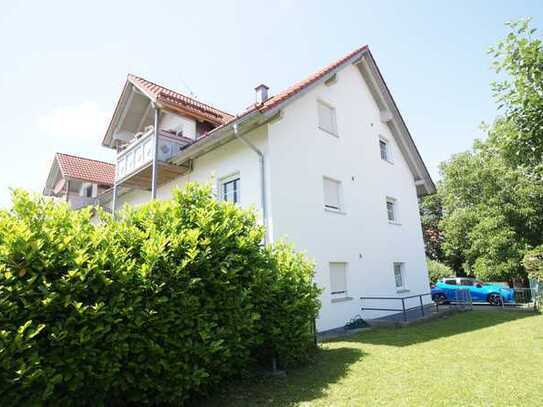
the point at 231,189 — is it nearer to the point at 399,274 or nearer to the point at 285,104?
the point at 285,104

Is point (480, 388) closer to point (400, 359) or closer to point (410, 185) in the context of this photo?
point (400, 359)

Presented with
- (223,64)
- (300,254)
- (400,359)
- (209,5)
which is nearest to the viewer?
(400,359)

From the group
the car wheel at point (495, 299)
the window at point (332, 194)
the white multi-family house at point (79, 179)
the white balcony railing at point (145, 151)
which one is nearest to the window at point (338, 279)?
the window at point (332, 194)

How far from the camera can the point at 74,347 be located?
3.63m

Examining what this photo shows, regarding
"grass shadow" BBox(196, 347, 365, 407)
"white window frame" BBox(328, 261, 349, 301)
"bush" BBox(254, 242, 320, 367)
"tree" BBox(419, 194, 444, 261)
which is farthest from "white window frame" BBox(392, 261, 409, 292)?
"tree" BBox(419, 194, 444, 261)

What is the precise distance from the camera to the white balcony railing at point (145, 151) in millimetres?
11969

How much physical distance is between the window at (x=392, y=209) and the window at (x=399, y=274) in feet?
6.88

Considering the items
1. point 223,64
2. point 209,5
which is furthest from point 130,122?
point 209,5

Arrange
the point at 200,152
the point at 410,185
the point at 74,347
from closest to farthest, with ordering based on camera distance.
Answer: the point at 74,347 < the point at 200,152 < the point at 410,185

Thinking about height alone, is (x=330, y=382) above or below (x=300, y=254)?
below

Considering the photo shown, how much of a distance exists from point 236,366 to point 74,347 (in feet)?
8.36

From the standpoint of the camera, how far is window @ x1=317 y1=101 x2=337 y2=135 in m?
13.1

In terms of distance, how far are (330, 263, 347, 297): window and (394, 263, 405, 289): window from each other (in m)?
4.11

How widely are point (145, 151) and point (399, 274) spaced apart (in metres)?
12.0
